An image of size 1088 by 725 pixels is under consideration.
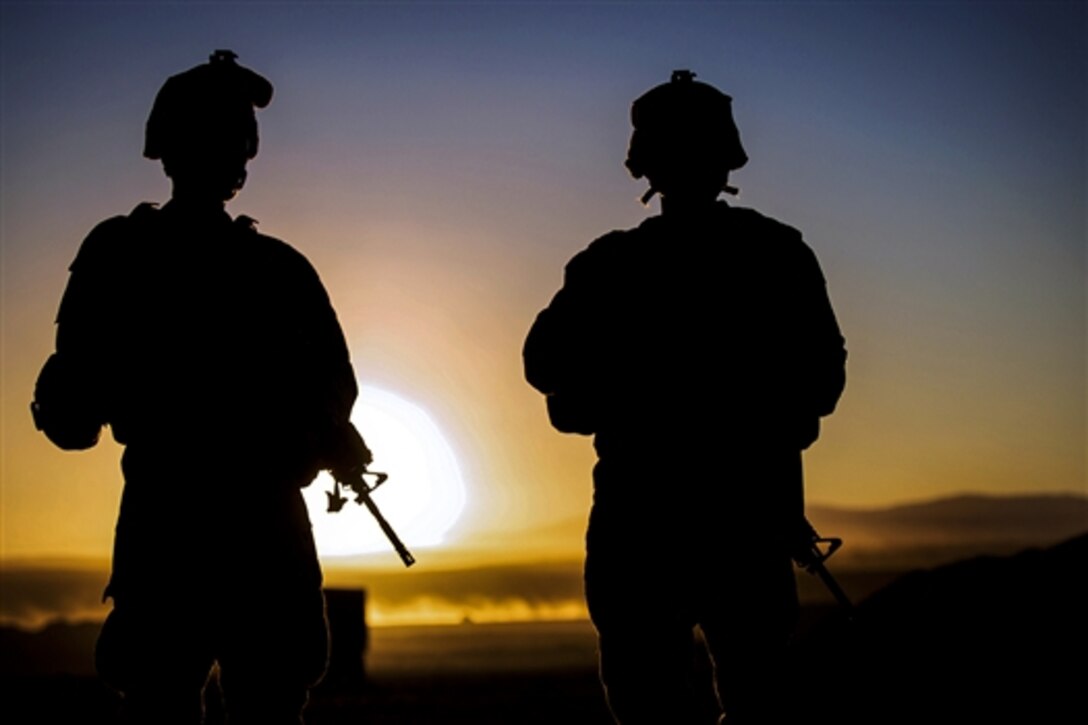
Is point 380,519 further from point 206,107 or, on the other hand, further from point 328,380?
point 206,107

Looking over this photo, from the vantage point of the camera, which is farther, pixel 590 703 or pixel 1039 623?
pixel 590 703

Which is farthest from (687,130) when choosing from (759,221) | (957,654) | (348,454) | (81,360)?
(957,654)

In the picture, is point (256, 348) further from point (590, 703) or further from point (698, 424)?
point (590, 703)

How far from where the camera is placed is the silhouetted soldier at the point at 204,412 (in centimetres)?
611

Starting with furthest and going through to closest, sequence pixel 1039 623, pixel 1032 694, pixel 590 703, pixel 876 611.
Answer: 1. pixel 590 703
2. pixel 876 611
3. pixel 1039 623
4. pixel 1032 694

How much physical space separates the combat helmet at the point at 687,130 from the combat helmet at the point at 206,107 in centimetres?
164

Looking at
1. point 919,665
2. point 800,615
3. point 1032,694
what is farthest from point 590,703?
point 800,615

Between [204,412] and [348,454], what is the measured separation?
0.66 meters

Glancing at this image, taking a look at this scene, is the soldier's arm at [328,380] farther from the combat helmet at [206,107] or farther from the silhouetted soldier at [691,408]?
the silhouetted soldier at [691,408]

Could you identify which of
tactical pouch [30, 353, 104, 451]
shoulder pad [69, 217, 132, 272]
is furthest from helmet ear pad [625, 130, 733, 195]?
tactical pouch [30, 353, 104, 451]

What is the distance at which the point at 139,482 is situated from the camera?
614 cm

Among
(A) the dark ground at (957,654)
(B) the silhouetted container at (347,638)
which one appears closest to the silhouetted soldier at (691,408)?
(A) the dark ground at (957,654)

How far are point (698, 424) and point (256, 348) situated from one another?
1.82 m

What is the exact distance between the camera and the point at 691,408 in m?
6.25
